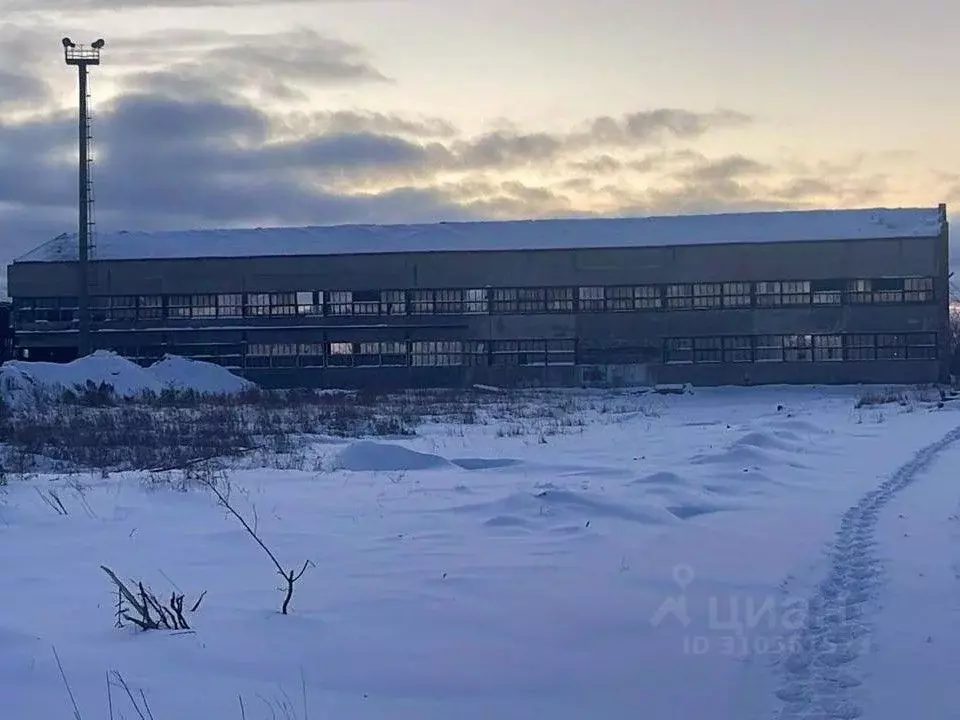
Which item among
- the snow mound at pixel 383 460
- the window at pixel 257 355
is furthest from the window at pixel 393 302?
the snow mound at pixel 383 460

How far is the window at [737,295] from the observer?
47906 millimetres

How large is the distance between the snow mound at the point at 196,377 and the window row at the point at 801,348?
17.6m

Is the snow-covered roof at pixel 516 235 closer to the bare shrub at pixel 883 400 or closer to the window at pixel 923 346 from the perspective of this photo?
the window at pixel 923 346

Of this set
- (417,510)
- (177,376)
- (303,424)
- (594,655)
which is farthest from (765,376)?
(594,655)

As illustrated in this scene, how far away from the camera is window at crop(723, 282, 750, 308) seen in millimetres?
47906

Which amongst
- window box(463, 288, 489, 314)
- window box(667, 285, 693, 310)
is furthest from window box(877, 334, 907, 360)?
window box(463, 288, 489, 314)

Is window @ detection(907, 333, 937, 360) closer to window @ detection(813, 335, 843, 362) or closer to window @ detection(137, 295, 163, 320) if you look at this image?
window @ detection(813, 335, 843, 362)

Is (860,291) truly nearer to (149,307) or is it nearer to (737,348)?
(737,348)

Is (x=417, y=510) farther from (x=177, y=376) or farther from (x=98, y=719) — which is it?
(x=177, y=376)

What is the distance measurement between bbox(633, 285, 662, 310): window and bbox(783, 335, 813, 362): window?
544cm

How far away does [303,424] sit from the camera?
2452 centimetres

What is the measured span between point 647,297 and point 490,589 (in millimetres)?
41613

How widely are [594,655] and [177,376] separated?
39.0 metres

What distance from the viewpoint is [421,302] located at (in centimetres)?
4975
